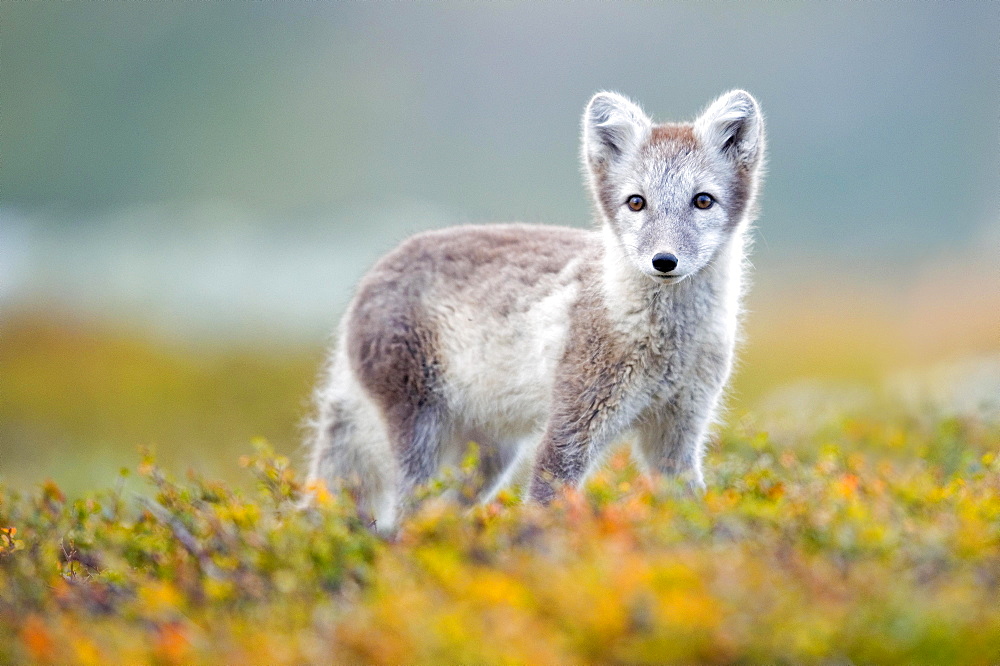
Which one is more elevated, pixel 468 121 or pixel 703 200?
pixel 703 200

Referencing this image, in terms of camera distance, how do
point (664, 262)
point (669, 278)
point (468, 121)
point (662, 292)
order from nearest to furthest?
1. point (664, 262)
2. point (669, 278)
3. point (662, 292)
4. point (468, 121)

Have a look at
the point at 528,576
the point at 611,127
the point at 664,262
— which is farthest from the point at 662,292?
the point at 528,576

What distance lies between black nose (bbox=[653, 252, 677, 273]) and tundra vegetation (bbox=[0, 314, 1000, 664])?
1042 mm

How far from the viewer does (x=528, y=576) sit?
2.99 m

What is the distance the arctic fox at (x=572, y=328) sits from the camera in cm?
502

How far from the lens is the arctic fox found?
5.02 m

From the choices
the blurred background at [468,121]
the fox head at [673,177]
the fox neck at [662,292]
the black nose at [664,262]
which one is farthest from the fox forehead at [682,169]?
the blurred background at [468,121]

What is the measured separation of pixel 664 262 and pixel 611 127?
1.10m

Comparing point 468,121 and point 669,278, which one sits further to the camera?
point 468,121

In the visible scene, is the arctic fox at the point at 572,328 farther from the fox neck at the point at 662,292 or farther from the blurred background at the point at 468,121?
the blurred background at the point at 468,121

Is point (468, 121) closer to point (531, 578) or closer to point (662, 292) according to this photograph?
point (662, 292)

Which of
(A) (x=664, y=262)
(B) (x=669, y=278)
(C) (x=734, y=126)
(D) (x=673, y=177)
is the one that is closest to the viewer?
(A) (x=664, y=262)

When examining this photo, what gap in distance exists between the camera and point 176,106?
28.4m

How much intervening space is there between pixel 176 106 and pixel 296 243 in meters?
11.1
